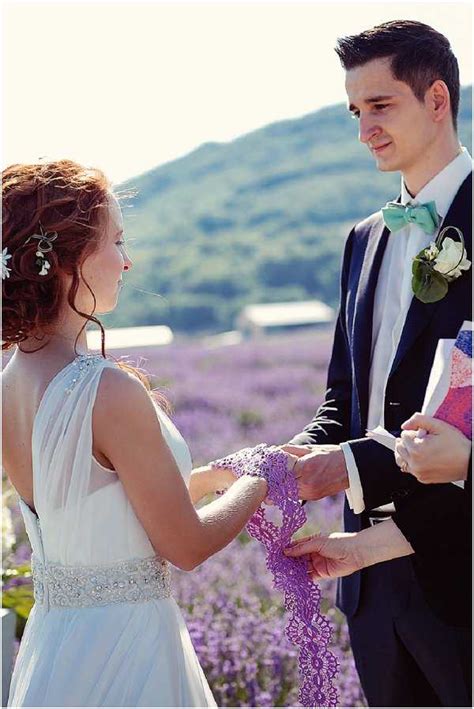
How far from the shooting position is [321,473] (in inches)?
127

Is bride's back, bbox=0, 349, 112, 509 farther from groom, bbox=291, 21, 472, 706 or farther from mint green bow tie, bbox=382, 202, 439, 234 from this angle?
mint green bow tie, bbox=382, 202, 439, 234

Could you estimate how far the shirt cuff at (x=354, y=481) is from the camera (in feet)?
10.5

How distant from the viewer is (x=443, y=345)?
2.65m

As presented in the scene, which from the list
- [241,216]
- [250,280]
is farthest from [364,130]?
[241,216]

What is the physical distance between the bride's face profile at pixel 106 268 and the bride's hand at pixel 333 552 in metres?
0.91

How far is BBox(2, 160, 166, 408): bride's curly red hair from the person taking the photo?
2715mm

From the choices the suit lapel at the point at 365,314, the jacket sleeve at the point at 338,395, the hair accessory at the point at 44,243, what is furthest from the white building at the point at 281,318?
the hair accessory at the point at 44,243

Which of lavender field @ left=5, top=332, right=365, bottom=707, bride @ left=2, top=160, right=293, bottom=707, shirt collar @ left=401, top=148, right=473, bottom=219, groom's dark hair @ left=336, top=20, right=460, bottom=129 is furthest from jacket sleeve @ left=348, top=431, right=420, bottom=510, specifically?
groom's dark hair @ left=336, top=20, right=460, bottom=129

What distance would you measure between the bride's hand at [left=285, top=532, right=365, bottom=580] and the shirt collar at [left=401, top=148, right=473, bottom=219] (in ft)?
3.24

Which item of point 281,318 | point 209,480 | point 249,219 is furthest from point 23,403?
point 249,219

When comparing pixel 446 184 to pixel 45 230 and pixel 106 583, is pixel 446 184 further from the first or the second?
→ pixel 106 583

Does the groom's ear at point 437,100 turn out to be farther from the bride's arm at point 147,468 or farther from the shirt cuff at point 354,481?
the bride's arm at point 147,468

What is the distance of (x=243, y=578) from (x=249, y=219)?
185 ft

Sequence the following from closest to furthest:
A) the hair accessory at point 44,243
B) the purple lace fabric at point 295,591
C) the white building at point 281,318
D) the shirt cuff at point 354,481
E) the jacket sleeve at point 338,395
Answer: the hair accessory at point 44,243 → the purple lace fabric at point 295,591 → the shirt cuff at point 354,481 → the jacket sleeve at point 338,395 → the white building at point 281,318
